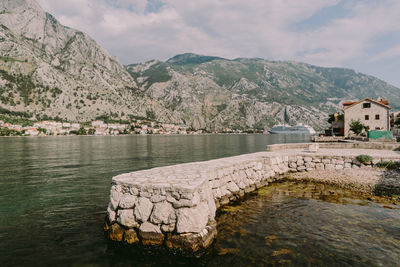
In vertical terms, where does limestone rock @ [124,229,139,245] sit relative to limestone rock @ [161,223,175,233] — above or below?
below

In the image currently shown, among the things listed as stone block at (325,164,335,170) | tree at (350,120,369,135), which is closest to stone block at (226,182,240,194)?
stone block at (325,164,335,170)

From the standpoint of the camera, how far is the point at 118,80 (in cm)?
19800

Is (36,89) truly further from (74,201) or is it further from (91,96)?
(74,201)

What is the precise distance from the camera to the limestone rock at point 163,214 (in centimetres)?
640

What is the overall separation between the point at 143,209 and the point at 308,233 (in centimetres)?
568

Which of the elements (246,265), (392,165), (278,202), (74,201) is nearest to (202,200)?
(246,265)

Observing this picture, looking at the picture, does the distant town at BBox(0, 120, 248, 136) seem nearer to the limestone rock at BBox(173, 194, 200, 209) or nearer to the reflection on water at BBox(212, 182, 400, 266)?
the limestone rock at BBox(173, 194, 200, 209)

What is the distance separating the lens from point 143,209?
668 cm

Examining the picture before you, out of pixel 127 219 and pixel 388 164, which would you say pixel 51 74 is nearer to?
pixel 127 219

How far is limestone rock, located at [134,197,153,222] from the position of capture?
6.64 metres

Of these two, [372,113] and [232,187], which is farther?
[372,113]

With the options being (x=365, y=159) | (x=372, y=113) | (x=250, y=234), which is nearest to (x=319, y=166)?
(x=365, y=159)

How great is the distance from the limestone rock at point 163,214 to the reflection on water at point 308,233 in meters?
1.64

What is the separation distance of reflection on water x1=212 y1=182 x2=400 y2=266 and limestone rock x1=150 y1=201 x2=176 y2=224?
164 centimetres
